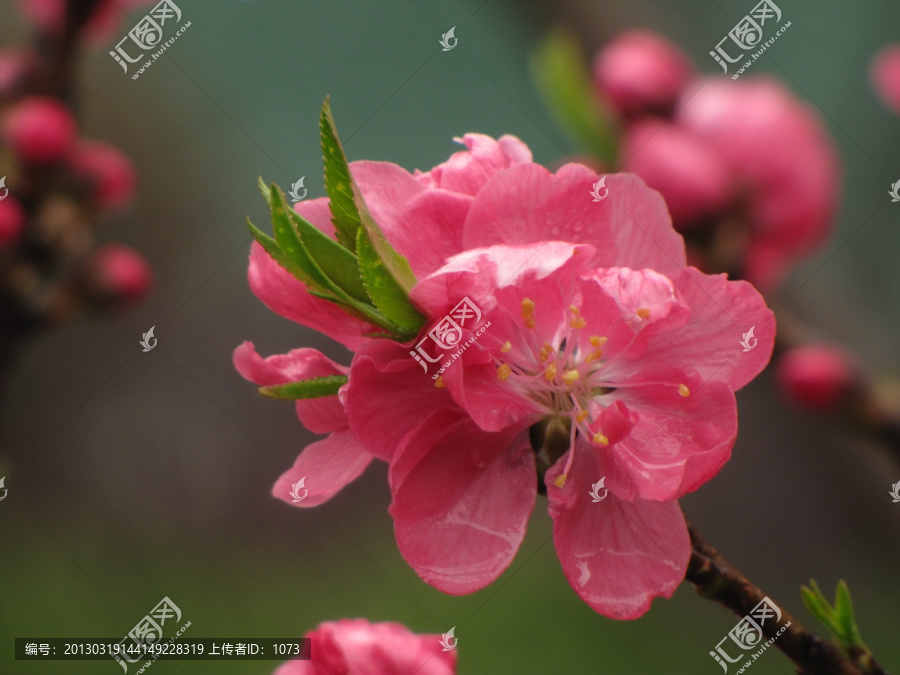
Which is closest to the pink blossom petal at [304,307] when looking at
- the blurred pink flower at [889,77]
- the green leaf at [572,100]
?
the green leaf at [572,100]

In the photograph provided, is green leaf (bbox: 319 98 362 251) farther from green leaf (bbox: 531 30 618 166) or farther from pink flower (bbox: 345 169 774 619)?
green leaf (bbox: 531 30 618 166)

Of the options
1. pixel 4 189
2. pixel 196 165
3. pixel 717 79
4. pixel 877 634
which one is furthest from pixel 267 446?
pixel 877 634


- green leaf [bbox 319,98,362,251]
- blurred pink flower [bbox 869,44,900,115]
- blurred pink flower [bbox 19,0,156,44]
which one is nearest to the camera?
green leaf [bbox 319,98,362,251]

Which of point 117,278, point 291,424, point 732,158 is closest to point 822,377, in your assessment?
point 732,158

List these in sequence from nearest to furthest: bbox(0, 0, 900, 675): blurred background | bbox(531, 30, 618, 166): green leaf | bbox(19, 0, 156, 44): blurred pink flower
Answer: bbox(531, 30, 618, 166): green leaf
bbox(19, 0, 156, 44): blurred pink flower
bbox(0, 0, 900, 675): blurred background

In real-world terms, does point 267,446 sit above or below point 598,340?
below

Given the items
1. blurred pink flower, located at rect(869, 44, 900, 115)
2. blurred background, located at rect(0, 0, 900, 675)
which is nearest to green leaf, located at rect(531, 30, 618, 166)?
blurred pink flower, located at rect(869, 44, 900, 115)

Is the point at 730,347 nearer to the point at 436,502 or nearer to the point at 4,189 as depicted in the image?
the point at 436,502
